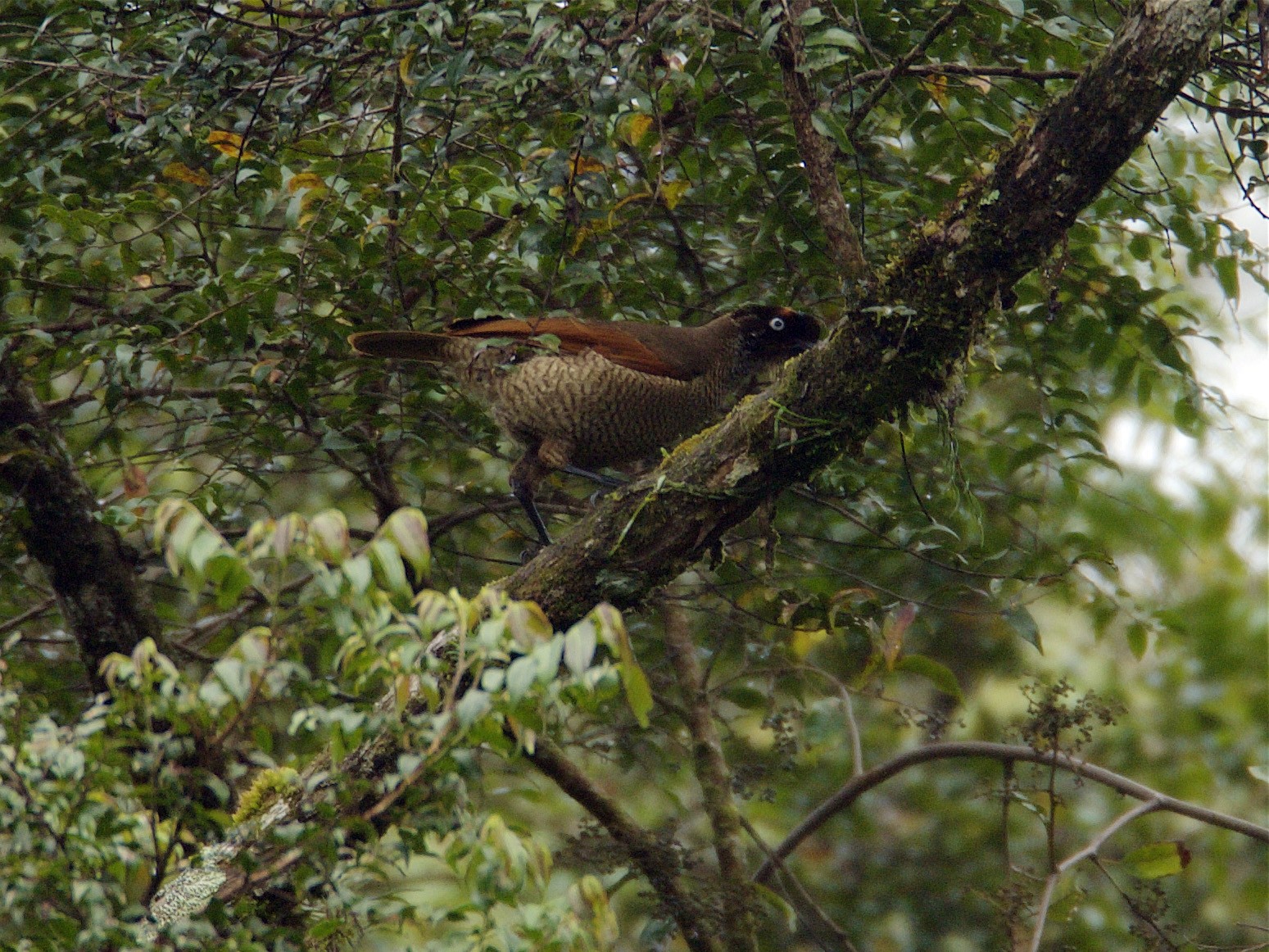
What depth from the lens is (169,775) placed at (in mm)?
2064

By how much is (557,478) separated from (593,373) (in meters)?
0.84

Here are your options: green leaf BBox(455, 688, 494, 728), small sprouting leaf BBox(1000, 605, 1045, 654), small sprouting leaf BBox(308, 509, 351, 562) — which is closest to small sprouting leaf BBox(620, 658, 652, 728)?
green leaf BBox(455, 688, 494, 728)

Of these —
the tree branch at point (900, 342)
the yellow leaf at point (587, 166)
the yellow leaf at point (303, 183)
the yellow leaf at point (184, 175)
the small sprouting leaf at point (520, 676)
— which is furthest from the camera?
the yellow leaf at point (184, 175)

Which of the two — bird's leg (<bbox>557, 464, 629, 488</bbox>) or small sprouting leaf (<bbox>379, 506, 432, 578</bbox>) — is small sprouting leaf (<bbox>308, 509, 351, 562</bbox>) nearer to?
small sprouting leaf (<bbox>379, 506, 432, 578</bbox>)

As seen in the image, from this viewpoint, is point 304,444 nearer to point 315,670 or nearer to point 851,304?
point 315,670

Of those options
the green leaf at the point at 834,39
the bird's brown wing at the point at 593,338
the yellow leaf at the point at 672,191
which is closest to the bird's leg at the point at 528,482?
the bird's brown wing at the point at 593,338

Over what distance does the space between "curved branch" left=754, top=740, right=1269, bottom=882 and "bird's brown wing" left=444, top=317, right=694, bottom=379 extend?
66.7 inches

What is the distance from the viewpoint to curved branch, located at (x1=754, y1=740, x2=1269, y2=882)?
3623 mm

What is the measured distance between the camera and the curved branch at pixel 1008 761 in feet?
11.9

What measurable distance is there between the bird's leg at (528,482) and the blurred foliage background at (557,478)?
0.20 metres

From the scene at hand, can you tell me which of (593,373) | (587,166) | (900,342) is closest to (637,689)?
(900,342)

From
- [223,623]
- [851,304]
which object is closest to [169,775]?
[851,304]

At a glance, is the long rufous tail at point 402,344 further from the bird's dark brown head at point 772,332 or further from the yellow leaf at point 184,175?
the bird's dark brown head at point 772,332

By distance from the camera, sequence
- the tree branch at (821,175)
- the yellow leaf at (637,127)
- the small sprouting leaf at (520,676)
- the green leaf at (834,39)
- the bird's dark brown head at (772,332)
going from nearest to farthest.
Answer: the small sprouting leaf at (520,676) < the green leaf at (834,39) < the tree branch at (821,175) < the yellow leaf at (637,127) < the bird's dark brown head at (772,332)
